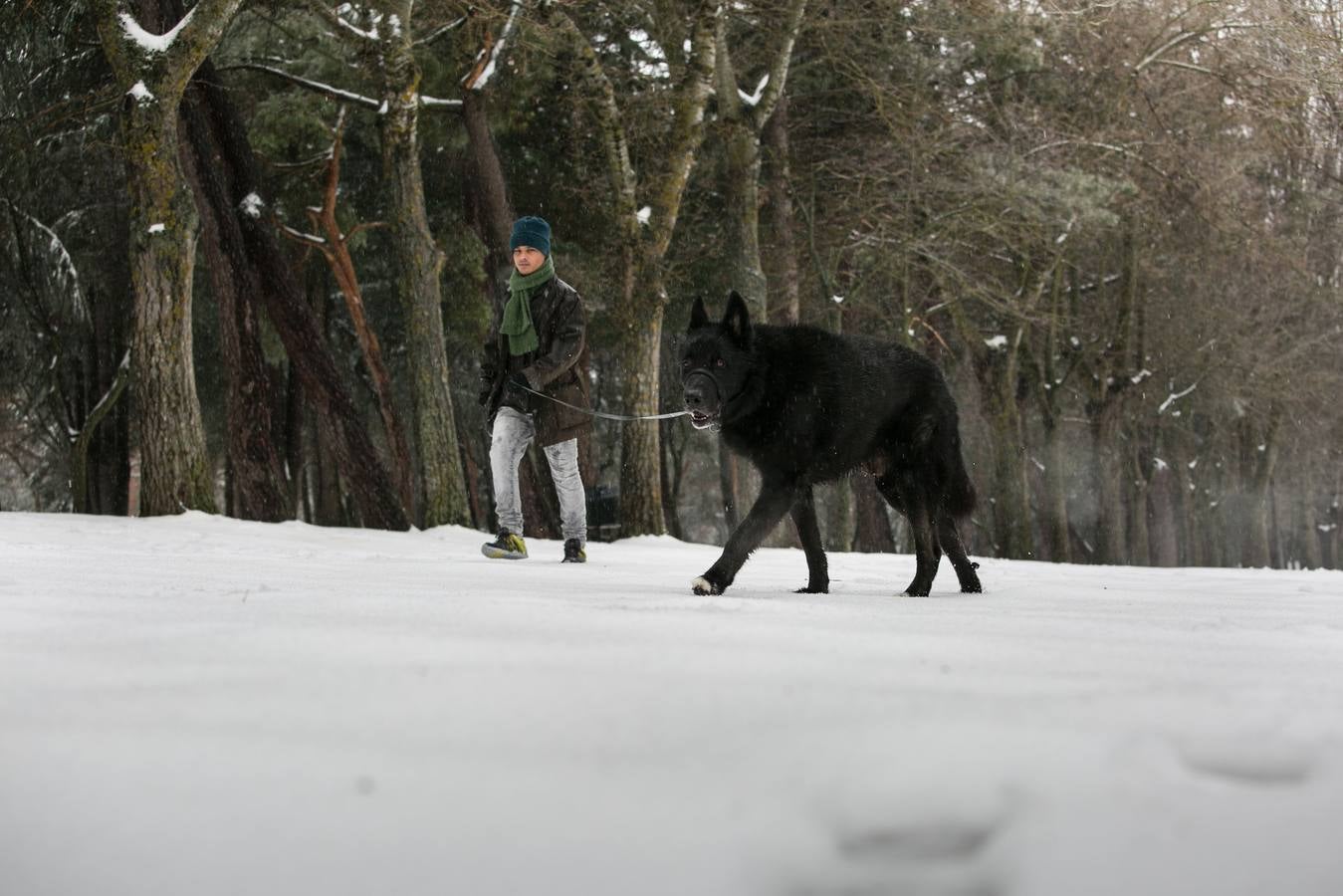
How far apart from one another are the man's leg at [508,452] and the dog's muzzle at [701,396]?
291 centimetres

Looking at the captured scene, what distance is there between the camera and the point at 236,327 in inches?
599

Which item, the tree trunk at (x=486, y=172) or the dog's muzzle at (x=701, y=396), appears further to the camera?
the tree trunk at (x=486, y=172)

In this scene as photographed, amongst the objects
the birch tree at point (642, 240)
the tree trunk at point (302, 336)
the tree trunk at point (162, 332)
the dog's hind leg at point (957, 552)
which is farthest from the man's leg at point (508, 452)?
the tree trunk at point (302, 336)

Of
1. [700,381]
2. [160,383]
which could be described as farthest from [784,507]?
[160,383]

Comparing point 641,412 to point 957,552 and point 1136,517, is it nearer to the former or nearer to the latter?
point 957,552

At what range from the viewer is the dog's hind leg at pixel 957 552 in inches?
272

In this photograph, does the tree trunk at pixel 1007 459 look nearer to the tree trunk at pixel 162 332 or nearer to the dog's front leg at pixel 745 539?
the tree trunk at pixel 162 332

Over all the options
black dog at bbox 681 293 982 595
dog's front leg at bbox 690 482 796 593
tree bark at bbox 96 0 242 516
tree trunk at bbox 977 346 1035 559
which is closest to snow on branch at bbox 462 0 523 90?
tree bark at bbox 96 0 242 516

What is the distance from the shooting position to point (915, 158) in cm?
1945

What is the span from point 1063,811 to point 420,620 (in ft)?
6.96

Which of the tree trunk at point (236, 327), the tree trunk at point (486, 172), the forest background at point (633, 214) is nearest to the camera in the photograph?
the forest background at point (633, 214)

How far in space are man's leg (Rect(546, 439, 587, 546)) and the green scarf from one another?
0.75 metres

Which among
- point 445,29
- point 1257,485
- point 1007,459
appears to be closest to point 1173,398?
point 1007,459

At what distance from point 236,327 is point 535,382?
811cm
